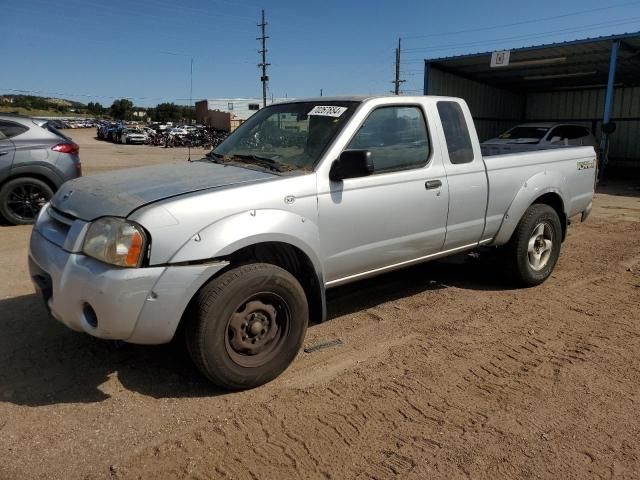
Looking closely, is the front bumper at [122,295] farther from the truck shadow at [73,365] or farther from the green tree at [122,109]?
the green tree at [122,109]

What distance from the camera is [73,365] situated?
3500 millimetres

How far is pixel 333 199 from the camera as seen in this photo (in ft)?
11.8

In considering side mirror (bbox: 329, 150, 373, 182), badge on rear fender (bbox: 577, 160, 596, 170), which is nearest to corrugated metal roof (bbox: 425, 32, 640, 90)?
badge on rear fender (bbox: 577, 160, 596, 170)

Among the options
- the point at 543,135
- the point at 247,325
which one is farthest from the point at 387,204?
the point at 543,135

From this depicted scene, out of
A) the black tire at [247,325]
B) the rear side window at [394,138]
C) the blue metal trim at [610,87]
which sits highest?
the blue metal trim at [610,87]

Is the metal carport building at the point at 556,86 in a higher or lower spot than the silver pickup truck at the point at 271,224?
higher

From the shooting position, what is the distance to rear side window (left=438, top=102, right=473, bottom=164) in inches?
175

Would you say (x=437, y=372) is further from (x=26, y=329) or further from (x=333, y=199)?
(x=26, y=329)

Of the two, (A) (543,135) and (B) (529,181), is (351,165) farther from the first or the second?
(A) (543,135)

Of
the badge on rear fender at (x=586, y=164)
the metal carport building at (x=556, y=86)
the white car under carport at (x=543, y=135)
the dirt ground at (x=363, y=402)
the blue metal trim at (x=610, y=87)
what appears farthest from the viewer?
the metal carport building at (x=556, y=86)

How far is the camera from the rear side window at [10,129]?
25.7ft

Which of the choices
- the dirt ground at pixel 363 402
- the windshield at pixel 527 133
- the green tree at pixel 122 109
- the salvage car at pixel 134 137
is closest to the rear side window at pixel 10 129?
the dirt ground at pixel 363 402

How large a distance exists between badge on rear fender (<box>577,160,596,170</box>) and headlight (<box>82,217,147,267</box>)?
188 inches

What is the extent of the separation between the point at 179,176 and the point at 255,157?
2.06 feet
